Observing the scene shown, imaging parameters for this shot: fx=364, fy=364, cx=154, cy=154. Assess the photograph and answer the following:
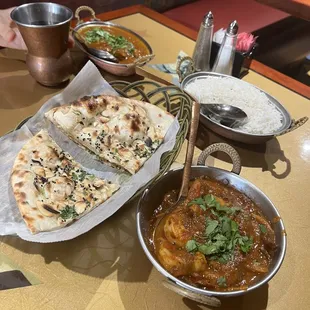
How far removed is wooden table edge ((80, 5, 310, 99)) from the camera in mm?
2597

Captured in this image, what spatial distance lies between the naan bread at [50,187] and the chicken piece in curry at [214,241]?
11.3 inches

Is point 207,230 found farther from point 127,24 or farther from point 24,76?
point 127,24

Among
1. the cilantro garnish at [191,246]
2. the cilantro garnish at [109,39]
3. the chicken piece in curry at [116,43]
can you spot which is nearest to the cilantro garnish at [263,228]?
the cilantro garnish at [191,246]

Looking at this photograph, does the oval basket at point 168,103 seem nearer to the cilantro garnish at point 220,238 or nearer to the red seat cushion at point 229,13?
the cilantro garnish at point 220,238

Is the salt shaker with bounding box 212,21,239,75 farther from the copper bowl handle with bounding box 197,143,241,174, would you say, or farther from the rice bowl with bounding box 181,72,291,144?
the copper bowl handle with bounding box 197,143,241,174

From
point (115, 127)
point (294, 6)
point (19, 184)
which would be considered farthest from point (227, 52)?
point (294, 6)

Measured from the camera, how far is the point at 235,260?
1296 millimetres

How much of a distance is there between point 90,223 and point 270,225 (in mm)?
706

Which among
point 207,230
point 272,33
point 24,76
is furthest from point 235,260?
point 272,33

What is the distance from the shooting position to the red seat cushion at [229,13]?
12.6 ft

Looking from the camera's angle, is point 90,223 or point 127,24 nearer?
point 90,223

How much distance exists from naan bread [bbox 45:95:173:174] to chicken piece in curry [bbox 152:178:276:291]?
0.34 m

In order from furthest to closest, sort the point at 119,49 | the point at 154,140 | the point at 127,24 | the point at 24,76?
the point at 127,24
the point at 119,49
the point at 24,76
the point at 154,140

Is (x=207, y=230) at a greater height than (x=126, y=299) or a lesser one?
greater
